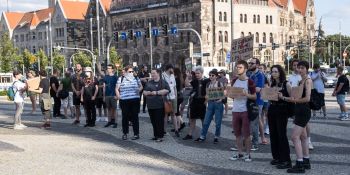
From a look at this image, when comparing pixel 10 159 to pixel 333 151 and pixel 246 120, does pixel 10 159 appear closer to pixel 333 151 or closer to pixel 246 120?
pixel 246 120

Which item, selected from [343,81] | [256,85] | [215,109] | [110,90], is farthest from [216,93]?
[343,81]

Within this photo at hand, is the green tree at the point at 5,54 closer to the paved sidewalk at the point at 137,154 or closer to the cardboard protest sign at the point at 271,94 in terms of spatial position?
the paved sidewalk at the point at 137,154

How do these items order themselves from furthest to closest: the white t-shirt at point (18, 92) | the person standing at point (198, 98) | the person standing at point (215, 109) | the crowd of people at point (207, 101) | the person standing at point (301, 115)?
the white t-shirt at point (18, 92) → the person standing at point (198, 98) → the person standing at point (215, 109) → the crowd of people at point (207, 101) → the person standing at point (301, 115)

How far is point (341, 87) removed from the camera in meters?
17.7

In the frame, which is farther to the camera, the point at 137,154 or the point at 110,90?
the point at 110,90

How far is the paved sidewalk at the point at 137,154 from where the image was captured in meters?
9.45

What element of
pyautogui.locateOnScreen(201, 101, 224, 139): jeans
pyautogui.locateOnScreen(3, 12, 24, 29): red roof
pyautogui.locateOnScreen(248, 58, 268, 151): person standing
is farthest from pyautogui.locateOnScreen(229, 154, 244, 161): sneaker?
pyautogui.locateOnScreen(3, 12, 24, 29): red roof

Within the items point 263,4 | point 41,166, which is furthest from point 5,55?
point 41,166

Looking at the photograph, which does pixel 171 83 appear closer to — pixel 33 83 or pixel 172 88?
pixel 172 88

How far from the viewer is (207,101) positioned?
12.8m

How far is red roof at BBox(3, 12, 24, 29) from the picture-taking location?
427 ft

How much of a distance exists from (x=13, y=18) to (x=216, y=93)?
127658mm

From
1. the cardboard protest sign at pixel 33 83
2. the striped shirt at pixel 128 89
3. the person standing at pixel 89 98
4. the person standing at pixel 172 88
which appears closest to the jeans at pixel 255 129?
the person standing at pixel 172 88

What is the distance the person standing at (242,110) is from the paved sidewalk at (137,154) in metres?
0.35
